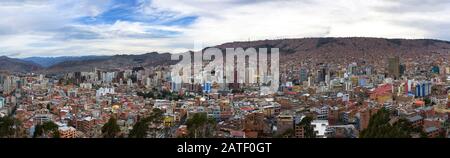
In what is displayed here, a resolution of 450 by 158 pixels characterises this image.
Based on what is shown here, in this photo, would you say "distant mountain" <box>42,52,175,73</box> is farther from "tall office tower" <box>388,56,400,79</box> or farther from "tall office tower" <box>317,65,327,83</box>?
"tall office tower" <box>388,56,400,79</box>

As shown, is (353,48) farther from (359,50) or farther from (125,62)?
(125,62)

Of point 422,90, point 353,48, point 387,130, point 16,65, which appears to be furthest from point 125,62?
point 353,48

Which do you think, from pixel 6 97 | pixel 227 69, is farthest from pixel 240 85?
pixel 6 97

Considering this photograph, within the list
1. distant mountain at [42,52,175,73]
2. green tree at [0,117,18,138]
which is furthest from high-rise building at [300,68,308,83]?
green tree at [0,117,18,138]

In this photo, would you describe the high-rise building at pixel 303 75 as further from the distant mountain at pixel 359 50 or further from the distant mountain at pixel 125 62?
the distant mountain at pixel 125 62
